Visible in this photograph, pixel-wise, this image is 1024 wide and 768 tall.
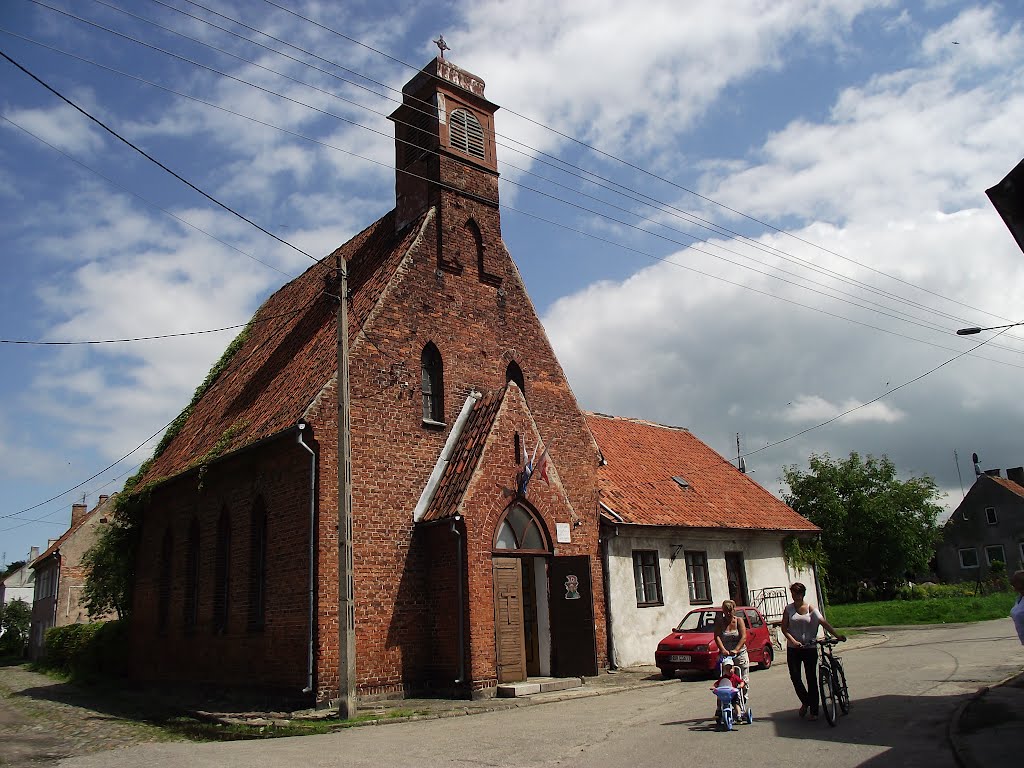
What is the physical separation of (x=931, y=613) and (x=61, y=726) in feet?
109

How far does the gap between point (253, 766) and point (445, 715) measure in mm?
4570

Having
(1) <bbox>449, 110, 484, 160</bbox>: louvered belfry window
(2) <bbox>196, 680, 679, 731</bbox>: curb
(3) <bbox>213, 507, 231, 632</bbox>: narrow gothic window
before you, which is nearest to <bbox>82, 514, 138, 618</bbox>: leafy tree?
(3) <bbox>213, 507, 231, 632</bbox>: narrow gothic window

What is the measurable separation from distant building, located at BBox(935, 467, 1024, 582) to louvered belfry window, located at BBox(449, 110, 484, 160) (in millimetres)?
51067

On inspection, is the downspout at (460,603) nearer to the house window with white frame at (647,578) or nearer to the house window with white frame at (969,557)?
the house window with white frame at (647,578)

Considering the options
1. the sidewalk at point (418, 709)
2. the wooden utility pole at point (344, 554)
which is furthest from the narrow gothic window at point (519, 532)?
the wooden utility pole at point (344, 554)

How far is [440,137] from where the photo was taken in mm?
19922

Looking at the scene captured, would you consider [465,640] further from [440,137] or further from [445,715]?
[440,137]

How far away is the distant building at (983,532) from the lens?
5412 cm

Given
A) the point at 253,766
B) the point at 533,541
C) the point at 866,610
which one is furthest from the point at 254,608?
the point at 866,610

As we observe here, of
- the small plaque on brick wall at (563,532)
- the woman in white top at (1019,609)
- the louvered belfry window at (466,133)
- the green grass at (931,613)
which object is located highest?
the louvered belfry window at (466,133)

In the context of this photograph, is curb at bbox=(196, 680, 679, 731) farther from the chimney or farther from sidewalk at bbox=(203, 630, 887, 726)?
the chimney

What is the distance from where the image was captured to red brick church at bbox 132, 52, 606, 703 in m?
15.2

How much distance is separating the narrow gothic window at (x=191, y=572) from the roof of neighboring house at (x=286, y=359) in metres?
1.68

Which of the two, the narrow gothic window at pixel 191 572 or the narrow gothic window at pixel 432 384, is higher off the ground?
the narrow gothic window at pixel 432 384
